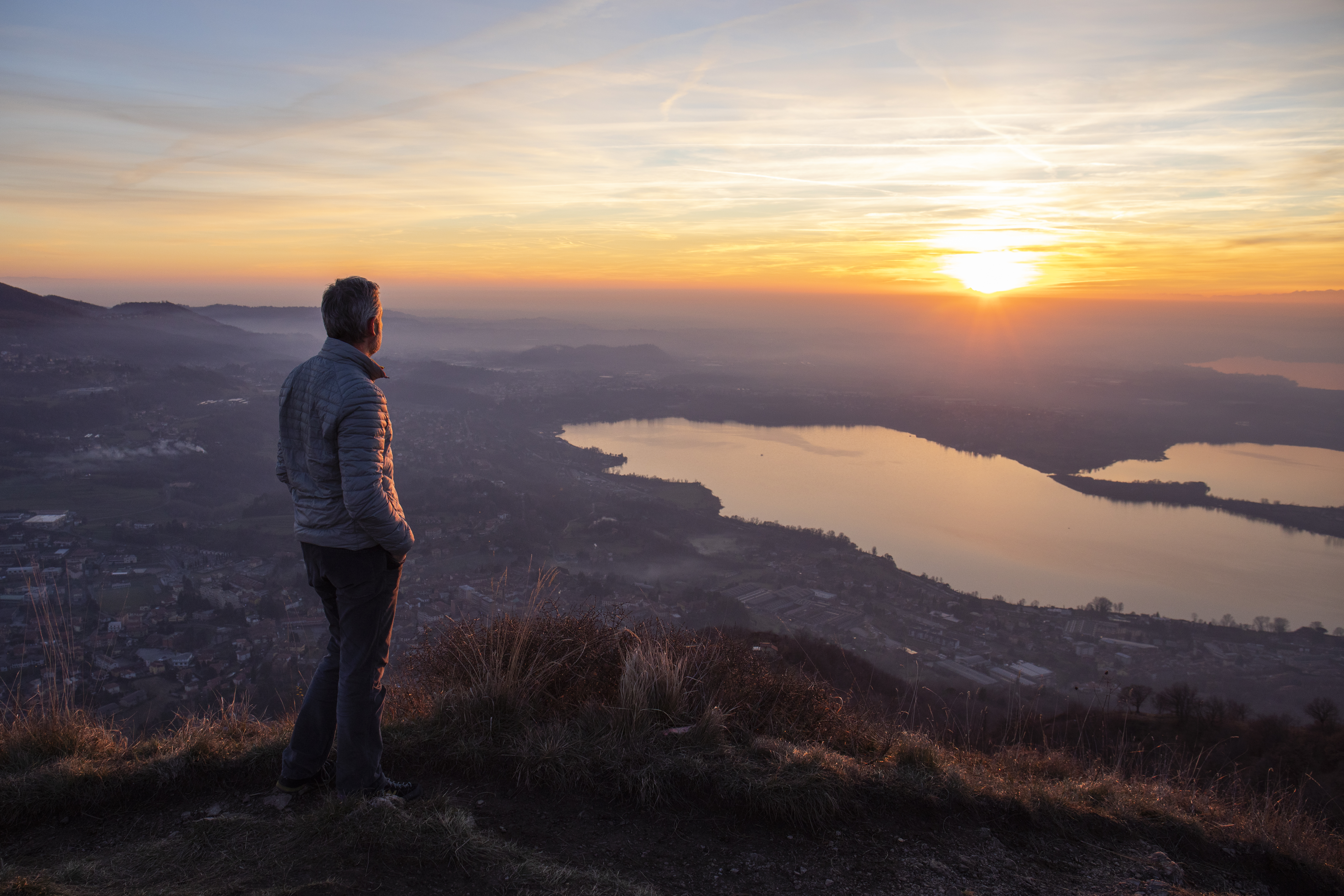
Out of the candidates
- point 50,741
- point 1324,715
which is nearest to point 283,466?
point 50,741

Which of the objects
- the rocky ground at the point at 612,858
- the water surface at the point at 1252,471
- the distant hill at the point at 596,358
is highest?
the distant hill at the point at 596,358

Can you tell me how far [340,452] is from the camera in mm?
2170

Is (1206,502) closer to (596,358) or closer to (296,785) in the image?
(296,785)

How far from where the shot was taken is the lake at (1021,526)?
69.0 feet

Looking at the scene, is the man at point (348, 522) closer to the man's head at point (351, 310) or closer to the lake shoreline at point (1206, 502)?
the man's head at point (351, 310)

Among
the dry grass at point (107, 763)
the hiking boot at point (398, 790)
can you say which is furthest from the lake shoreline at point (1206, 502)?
the dry grass at point (107, 763)

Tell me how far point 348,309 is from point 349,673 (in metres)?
1.26

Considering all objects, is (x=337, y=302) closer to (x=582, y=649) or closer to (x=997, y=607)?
(x=582, y=649)

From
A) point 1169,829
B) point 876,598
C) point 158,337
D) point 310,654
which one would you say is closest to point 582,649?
point 1169,829

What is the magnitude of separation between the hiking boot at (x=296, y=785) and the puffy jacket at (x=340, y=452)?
0.94 meters

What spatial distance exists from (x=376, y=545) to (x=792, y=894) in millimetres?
1793

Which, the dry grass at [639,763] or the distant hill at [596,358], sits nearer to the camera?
the dry grass at [639,763]

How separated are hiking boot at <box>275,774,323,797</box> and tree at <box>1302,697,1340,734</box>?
Answer: 7277 millimetres

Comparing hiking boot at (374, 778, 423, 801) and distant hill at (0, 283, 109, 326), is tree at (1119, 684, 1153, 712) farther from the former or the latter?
distant hill at (0, 283, 109, 326)
